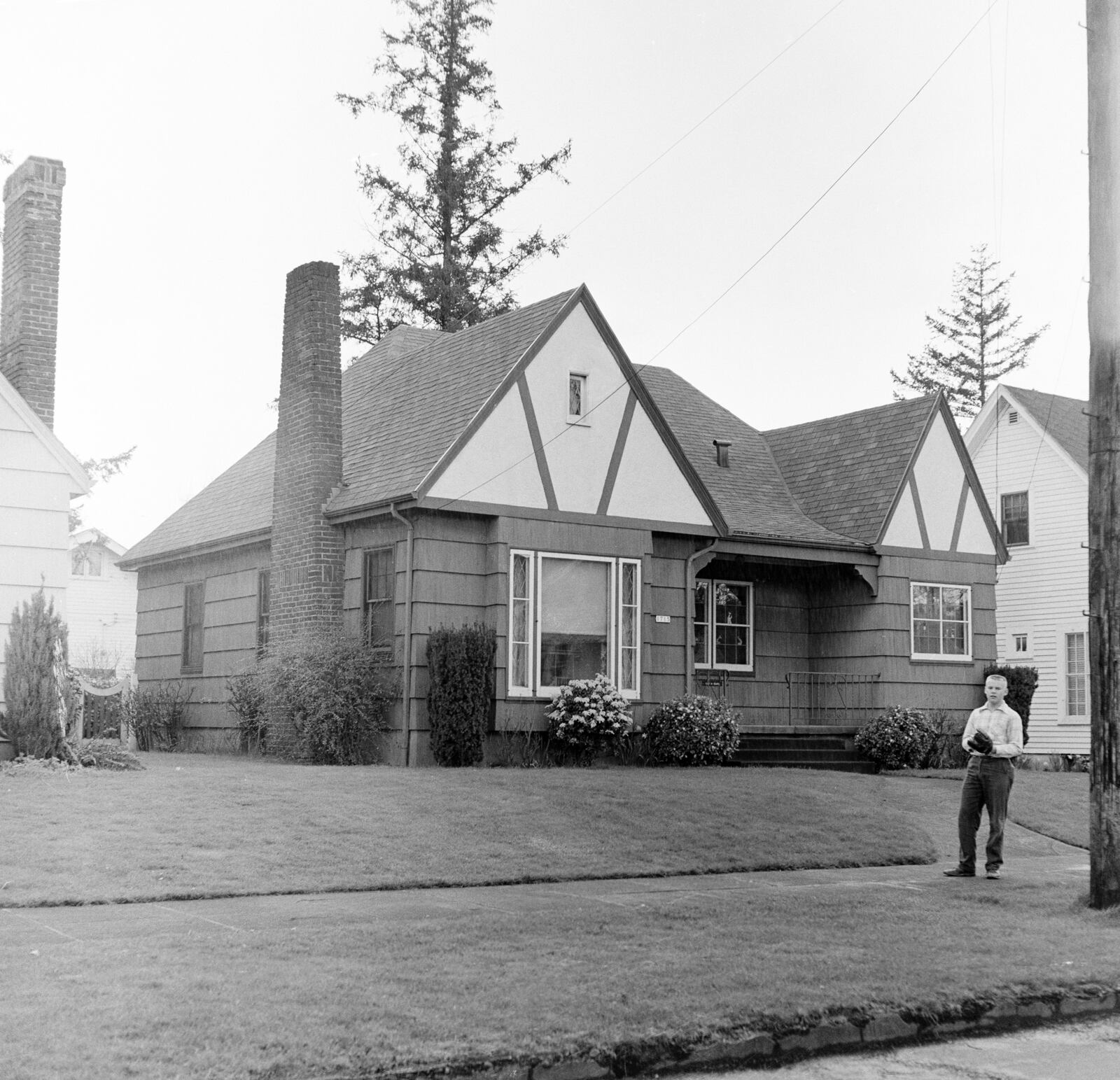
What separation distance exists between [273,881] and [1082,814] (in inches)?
438

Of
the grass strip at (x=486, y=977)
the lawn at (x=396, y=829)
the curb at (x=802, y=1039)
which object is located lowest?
the curb at (x=802, y=1039)

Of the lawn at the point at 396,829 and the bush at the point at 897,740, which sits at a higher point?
the bush at the point at 897,740

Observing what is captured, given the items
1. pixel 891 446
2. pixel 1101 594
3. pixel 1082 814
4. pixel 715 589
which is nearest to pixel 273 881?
pixel 1101 594

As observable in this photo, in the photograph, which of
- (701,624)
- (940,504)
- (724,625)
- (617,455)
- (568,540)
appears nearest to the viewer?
(568,540)

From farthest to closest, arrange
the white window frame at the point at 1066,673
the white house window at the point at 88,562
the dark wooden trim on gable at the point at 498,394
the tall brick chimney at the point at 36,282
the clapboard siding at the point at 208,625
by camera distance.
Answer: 1. the white house window at the point at 88,562
2. the white window frame at the point at 1066,673
3. the clapboard siding at the point at 208,625
4. the dark wooden trim on gable at the point at 498,394
5. the tall brick chimney at the point at 36,282

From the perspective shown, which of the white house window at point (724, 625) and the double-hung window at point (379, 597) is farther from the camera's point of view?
the white house window at point (724, 625)

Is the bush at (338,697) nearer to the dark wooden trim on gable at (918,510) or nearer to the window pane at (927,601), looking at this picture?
the window pane at (927,601)

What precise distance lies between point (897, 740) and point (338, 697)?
9.02 m

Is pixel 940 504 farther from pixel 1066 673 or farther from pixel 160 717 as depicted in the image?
pixel 160 717

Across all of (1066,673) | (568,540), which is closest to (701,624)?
(568,540)

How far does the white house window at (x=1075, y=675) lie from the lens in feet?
99.6

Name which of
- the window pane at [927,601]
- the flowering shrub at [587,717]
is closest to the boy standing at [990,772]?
the flowering shrub at [587,717]

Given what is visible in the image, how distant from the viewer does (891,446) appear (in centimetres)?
2467

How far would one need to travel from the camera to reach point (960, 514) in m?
24.6
